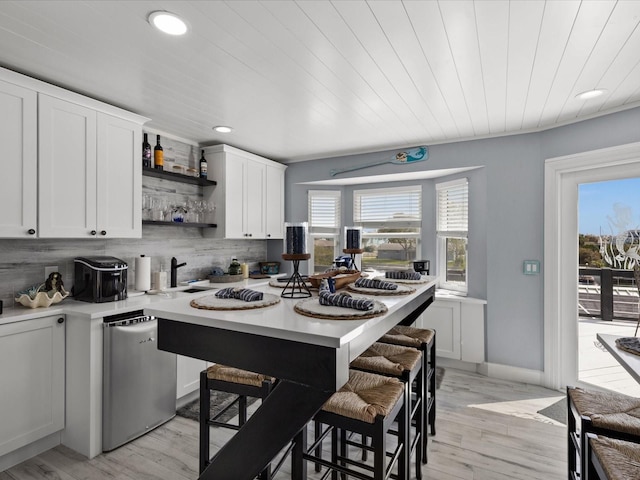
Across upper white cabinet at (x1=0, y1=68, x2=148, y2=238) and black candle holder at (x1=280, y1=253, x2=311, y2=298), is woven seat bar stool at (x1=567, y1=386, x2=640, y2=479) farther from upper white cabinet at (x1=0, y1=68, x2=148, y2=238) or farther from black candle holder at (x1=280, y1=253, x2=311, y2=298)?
upper white cabinet at (x1=0, y1=68, x2=148, y2=238)

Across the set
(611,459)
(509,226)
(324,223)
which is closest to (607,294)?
(509,226)

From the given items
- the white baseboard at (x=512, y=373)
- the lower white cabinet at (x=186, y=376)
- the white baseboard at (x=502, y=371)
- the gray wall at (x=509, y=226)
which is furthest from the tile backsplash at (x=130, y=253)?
the white baseboard at (x=512, y=373)

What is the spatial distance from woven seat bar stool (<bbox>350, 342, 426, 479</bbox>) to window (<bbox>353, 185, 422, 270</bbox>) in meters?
2.47

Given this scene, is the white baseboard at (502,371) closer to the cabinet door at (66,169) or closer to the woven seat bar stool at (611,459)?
the woven seat bar stool at (611,459)

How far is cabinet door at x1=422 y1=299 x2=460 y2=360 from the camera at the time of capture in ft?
11.9

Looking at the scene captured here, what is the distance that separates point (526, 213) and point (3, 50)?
4.04m

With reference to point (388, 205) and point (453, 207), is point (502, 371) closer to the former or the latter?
point (453, 207)

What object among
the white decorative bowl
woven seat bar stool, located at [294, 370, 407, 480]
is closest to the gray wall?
woven seat bar stool, located at [294, 370, 407, 480]

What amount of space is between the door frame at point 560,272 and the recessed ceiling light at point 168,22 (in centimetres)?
313

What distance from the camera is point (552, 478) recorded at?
6.64 feet

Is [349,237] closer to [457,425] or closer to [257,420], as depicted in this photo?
[257,420]

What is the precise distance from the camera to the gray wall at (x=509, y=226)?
10.7ft

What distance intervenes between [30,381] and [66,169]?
1.38 metres

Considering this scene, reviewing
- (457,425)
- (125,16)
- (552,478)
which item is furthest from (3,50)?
(552,478)
